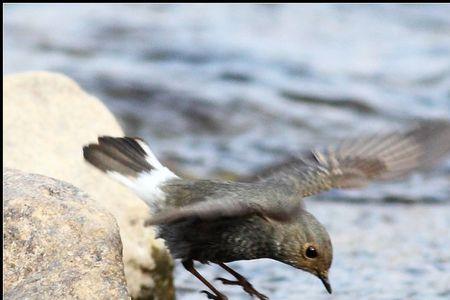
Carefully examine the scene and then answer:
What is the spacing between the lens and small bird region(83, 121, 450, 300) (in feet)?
16.6

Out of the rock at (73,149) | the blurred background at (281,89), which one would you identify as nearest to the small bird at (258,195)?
the rock at (73,149)

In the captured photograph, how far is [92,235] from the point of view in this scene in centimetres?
471

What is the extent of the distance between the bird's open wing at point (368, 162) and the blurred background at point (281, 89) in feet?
3.95

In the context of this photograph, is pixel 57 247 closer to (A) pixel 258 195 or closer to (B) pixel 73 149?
(A) pixel 258 195

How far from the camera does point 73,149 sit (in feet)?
21.8

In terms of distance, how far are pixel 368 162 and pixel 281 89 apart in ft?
22.5

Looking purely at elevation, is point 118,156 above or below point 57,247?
above

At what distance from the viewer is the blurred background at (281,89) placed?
304 inches

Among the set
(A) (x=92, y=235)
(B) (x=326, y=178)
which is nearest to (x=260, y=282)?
(B) (x=326, y=178)

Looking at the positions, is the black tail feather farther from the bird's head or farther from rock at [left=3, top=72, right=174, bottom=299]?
the bird's head

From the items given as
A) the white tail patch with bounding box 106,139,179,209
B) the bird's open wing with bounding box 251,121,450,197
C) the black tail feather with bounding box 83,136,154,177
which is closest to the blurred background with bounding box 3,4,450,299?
the bird's open wing with bounding box 251,121,450,197

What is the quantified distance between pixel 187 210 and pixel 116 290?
482mm

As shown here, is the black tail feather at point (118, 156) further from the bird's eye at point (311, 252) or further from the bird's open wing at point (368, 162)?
the bird's eye at point (311, 252)

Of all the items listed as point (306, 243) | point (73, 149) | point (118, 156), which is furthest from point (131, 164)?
point (73, 149)
